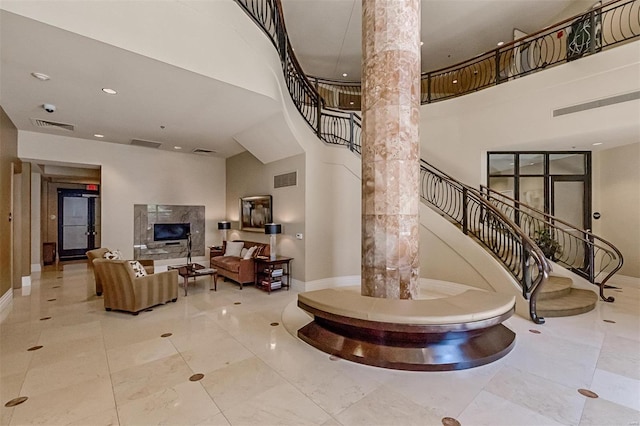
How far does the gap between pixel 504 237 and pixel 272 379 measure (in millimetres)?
4949

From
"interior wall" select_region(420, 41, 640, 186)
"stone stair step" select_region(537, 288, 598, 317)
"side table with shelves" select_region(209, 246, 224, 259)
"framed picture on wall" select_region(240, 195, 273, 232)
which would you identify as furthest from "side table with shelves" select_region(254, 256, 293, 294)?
"interior wall" select_region(420, 41, 640, 186)

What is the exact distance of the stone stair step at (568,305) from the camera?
4574mm

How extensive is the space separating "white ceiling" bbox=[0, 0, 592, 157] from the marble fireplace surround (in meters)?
1.75

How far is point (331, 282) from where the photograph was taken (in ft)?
A: 21.5

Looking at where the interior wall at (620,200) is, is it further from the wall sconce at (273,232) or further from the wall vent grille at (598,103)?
the wall sconce at (273,232)

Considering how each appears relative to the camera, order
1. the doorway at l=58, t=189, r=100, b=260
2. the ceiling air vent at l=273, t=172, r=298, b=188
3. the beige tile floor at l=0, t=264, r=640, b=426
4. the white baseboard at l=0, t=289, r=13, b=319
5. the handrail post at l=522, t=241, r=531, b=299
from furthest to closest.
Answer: the doorway at l=58, t=189, r=100, b=260 → the ceiling air vent at l=273, t=172, r=298, b=188 → the white baseboard at l=0, t=289, r=13, b=319 → the handrail post at l=522, t=241, r=531, b=299 → the beige tile floor at l=0, t=264, r=640, b=426

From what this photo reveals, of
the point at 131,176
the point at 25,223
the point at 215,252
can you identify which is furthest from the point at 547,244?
the point at 25,223

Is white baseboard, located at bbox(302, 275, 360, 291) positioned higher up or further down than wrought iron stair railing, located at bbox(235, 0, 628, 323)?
further down

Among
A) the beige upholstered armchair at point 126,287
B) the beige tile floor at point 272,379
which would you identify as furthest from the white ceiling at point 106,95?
the beige tile floor at point 272,379

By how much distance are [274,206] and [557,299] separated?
226 inches

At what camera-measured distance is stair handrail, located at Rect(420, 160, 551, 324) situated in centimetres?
433

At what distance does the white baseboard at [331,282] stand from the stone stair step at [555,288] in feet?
11.1

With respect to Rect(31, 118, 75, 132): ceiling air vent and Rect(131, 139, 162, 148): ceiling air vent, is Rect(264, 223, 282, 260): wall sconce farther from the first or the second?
Rect(31, 118, 75, 132): ceiling air vent

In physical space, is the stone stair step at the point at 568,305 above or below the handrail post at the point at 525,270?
below
